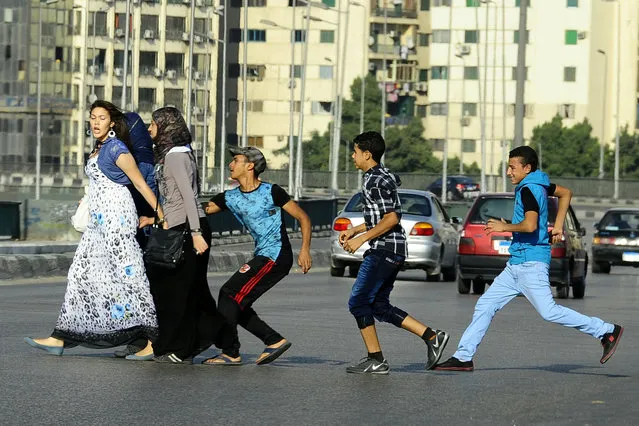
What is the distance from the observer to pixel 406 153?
418ft

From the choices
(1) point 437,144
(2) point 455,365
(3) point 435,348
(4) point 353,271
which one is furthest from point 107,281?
(1) point 437,144

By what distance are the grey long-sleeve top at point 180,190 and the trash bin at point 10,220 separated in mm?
27124

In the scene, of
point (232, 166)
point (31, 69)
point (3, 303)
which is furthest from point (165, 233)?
point (31, 69)

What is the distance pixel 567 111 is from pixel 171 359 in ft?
408

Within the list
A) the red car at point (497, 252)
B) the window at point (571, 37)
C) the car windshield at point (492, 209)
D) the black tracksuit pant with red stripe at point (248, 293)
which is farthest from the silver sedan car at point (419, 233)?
the window at point (571, 37)

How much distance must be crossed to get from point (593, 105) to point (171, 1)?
1290 inches

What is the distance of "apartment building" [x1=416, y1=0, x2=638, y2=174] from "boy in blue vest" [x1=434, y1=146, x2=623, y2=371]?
119 meters

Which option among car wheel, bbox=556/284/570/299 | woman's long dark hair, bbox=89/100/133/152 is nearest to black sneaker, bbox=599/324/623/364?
woman's long dark hair, bbox=89/100/133/152

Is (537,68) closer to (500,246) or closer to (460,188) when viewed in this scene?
(460,188)

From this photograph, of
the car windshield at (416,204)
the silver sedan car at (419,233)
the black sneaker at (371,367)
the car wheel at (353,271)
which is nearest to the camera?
the black sneaker at (371,367)

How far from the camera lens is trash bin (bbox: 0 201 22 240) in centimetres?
3912

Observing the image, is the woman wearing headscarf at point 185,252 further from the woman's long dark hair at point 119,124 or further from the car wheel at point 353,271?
the car wheel at point 353,271

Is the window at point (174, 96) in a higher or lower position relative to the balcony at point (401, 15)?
lower

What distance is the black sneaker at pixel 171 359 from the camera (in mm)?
12492
